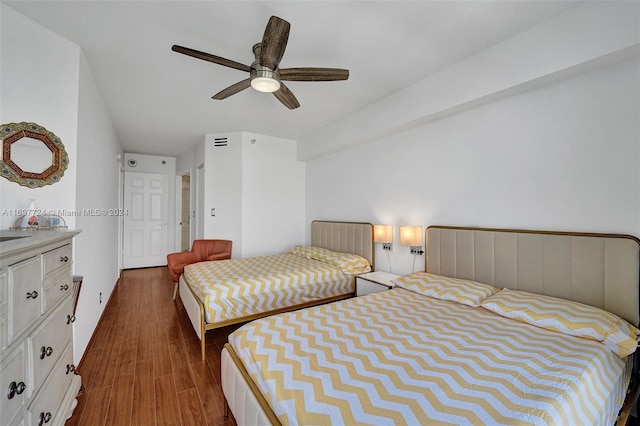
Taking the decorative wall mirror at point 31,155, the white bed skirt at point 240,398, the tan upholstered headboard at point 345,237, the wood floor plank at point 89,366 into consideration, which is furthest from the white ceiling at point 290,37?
the wood floor plank at point 89,366

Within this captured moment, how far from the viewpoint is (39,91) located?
1898 millimetres

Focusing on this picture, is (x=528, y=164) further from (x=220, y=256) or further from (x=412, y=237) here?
(x=220, y=256)

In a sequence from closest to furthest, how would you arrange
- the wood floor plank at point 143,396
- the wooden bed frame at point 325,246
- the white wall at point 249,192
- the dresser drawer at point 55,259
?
1. the dresser drawer at point 55,259
2. the wood floor plank at point 143,396
3. the wooden bed frame at point 325,246
4. the white wall at point 249,192

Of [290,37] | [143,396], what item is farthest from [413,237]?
[143,396]

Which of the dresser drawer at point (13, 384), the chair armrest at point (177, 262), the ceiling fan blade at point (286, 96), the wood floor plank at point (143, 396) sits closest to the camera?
the dresser drawer at point (13, 384)

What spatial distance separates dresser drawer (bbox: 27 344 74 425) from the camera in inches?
47.7

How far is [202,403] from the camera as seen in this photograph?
1.89m

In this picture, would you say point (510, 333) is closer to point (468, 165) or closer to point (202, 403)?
point (468, 165)

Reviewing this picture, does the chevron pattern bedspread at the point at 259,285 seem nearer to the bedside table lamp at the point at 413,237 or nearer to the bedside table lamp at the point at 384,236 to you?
the bedside table lamp at the point at 384,236

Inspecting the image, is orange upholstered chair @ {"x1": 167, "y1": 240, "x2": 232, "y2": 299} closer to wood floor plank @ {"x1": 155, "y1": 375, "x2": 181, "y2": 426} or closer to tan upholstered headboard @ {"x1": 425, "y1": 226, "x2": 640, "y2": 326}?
wood floor plank @ {"x1": 155, "y1": 375, "x2": 181, "y2": 426}

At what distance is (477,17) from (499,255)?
188cm

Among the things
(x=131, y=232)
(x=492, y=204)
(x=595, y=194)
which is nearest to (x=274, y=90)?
(x=492, y=204)

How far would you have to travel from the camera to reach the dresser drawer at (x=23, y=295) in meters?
1.02

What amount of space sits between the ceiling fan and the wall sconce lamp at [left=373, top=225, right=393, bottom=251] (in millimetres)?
1917
